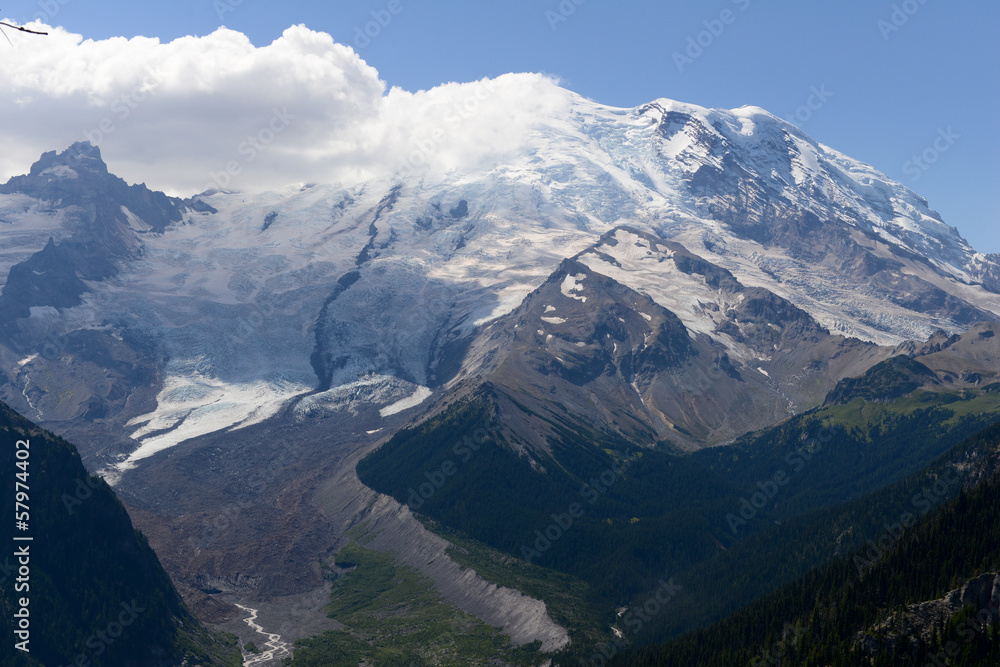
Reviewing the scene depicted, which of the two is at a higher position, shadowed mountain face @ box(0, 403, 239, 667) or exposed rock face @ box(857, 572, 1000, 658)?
exposed rock face @ box(857, 572, 1000, 658)

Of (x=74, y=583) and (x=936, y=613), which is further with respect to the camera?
(x=74, y=583)

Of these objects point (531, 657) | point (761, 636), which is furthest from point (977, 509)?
point (531, 657)

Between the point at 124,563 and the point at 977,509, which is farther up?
the point at 977,509

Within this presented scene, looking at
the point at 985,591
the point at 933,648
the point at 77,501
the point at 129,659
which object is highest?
the point at 985,591

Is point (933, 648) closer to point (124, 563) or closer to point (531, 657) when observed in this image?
point (531, 657)

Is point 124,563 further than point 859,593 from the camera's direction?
Yes

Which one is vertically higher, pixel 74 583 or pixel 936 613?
pixel 936 613

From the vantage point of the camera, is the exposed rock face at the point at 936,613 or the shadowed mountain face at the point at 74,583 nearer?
the exposed rock face at the point at 936,613

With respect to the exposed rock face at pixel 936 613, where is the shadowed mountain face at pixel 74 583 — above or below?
below

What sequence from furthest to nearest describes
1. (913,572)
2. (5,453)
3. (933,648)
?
(5,453) → (913,572) → (933,648)

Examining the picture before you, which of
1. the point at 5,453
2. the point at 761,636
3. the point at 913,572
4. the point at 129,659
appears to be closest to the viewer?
the point at 913,572

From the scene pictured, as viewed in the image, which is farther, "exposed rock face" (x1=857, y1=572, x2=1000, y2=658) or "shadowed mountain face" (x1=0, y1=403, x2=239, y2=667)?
"shadowed mountain face" (x1=0, y1=403, x2=239, y2=667)
